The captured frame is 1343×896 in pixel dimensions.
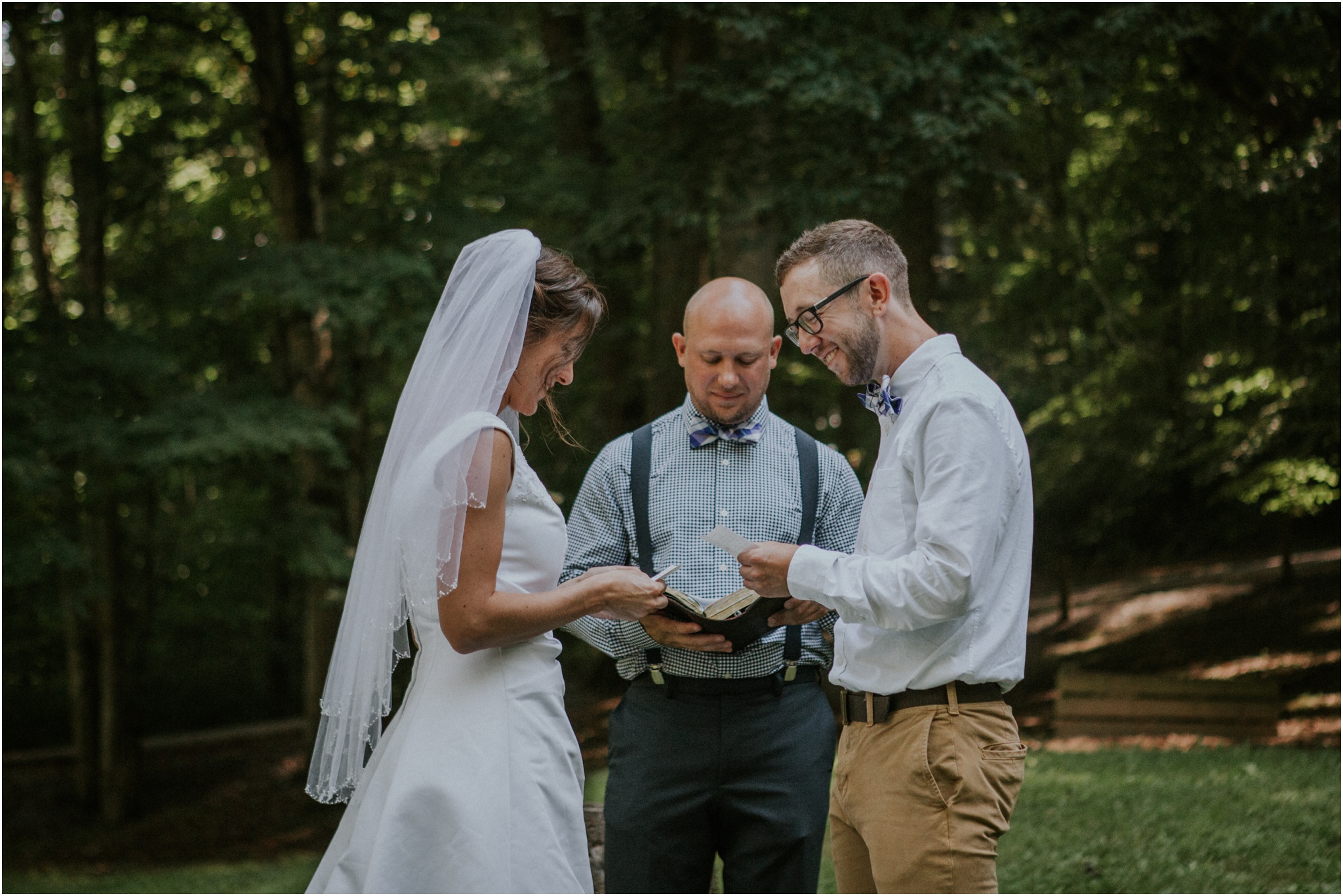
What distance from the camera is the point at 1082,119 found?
33.9 feet

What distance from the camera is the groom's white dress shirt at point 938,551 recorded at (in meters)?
2.43

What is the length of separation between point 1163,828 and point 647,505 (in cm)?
440

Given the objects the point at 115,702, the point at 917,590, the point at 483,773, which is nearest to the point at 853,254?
the point at 917,590

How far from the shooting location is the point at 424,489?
2.52 metres

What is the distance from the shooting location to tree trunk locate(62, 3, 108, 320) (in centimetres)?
1066

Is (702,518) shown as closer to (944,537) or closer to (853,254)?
(853,254)

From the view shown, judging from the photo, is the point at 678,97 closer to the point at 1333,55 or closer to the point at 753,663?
the point at 1333,55

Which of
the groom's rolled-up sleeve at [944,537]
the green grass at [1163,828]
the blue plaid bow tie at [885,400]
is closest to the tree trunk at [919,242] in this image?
the green grass at [1163,828]

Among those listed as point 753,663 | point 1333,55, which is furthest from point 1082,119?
point 753,663

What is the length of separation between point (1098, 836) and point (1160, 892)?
933 mm

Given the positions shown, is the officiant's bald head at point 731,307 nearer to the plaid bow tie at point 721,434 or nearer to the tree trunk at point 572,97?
the plaid bow tie at point 721,434

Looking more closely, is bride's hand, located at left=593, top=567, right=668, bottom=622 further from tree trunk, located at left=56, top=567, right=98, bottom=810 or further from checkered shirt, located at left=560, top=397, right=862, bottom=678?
tree trunk, located at left=56, top=567, right=98, bottom=810

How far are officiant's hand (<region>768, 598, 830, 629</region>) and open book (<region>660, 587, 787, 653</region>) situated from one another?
0.02 metres

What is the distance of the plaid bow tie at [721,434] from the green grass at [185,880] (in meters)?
5.75
